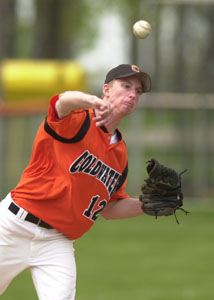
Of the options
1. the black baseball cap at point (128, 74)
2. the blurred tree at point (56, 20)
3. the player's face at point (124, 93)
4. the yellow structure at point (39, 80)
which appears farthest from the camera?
the blurred tree at point (56, 20)

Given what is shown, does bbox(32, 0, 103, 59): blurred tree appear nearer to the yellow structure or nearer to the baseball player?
the yellow structure

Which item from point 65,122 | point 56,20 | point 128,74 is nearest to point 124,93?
point 128,74

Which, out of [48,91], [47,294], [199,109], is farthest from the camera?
[199,109]

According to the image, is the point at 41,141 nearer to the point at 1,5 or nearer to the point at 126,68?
the point at 126,68

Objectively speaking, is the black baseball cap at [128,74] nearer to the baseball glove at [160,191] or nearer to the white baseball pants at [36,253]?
the baseball glove at [160,191]

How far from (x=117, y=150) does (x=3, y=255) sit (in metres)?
1.06

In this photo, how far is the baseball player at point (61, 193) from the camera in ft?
17.1

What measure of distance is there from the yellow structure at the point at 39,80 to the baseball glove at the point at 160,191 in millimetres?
11789

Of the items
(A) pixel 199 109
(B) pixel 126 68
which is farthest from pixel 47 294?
(A) pixel 199 109

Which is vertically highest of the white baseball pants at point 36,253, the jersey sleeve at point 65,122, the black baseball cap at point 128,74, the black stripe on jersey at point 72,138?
the black baseball cap at point 128,74

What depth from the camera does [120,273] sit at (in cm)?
992

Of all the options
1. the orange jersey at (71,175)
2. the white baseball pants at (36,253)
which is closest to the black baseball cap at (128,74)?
the orange jersey at (71,175)

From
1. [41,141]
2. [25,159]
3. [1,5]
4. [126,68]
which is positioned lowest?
[25,159]

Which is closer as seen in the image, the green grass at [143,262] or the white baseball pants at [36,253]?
the white baseball pants at [36,253]
